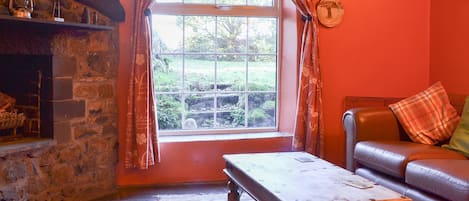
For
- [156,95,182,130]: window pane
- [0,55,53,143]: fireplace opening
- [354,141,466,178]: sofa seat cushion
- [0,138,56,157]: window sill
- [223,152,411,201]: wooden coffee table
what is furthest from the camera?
[156,95,182,130]: window pane

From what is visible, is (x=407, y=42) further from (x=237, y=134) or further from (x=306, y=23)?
(x=237, y=134)

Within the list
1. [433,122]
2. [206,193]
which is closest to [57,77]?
[206,193]

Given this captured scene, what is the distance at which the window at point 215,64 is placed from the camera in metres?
4.16

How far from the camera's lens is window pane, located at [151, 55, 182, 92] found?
4.14m

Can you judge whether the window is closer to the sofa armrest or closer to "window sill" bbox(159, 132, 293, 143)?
"window sill" bbox(159, 132, 293, 143)

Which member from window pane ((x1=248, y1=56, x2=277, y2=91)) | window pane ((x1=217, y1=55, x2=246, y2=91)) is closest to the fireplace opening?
window pane ((x1=217, y1=55, x2=246, y2=91))

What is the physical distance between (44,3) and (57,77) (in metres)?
0.50

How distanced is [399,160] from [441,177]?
41 centimetres

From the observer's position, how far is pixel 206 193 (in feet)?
12.4

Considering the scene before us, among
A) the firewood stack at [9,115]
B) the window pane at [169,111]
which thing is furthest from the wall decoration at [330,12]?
the firewood stack at [9,115]

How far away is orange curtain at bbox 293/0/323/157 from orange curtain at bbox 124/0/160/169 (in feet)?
4.14

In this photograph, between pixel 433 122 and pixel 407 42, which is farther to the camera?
pixel 407 42

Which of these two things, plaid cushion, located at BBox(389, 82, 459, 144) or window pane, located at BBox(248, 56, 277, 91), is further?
window pane, located at BBox(248, 56, 277, 91)

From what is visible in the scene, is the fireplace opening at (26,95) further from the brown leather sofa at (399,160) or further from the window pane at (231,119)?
the brown leather sofa at (399,160)
